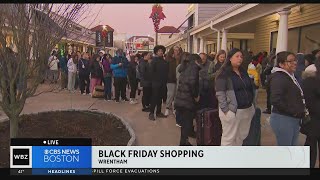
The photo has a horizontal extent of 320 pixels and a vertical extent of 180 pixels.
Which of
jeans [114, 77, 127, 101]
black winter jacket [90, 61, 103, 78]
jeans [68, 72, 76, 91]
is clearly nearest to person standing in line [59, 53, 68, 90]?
jeans [68, 72, 76, 91]

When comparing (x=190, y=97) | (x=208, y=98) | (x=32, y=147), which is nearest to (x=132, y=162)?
→ (x=32, y=147)

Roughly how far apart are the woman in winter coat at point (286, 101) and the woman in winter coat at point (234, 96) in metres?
0.32

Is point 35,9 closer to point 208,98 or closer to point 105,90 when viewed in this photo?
point 208,98

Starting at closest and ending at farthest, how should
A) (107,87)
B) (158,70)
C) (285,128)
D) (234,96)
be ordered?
(285,128) → (234,96) → (158,70) → (107,87)

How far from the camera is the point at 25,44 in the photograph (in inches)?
160

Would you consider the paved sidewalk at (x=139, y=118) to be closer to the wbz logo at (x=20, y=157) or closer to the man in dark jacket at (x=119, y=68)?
the man in dark jacket at (x=119, y=68)

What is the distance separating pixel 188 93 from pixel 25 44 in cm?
237

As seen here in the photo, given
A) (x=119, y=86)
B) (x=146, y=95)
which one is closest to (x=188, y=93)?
(x=146, y=95)

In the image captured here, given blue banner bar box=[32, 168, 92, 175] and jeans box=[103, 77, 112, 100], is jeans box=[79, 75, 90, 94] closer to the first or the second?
jeans box=[103, 77, 112, 100]

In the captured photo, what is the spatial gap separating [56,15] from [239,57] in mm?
2390

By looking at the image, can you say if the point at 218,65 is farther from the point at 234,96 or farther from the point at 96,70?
the point at 96,70

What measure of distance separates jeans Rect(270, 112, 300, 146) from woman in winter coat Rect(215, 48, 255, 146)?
1.18ft

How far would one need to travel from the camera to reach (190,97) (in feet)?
16.6

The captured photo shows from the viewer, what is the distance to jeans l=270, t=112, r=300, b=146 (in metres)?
3.84
